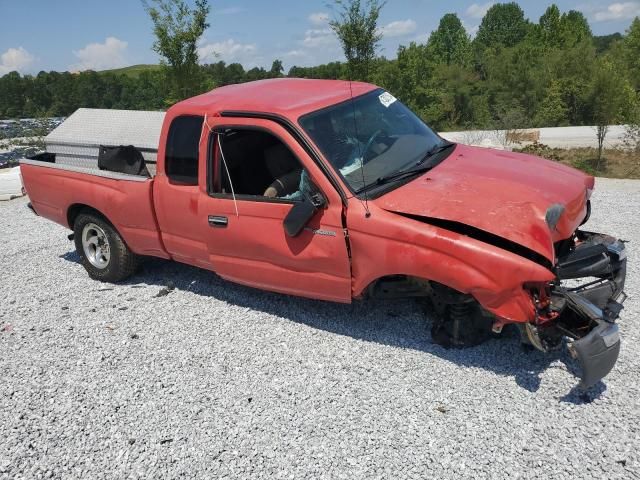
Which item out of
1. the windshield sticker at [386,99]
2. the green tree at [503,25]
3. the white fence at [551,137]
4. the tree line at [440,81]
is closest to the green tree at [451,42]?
the tree line at [440,81]

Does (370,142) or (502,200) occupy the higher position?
(370,142)

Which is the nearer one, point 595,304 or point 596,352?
point 596,352

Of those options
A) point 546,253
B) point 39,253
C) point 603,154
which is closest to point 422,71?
point 603,154

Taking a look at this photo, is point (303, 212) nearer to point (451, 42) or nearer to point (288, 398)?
point (288, 398)

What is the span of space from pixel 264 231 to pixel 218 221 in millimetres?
485

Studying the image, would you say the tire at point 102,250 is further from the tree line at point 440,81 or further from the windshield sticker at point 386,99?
the tree line at point 440,81

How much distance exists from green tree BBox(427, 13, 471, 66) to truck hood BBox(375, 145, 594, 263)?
52365 millimetres

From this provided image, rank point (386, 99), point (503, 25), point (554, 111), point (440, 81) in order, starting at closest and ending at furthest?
point (386, 99)
point (554, 111)
point (440, 81)
point (503, 25)

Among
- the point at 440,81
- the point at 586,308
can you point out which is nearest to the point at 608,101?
the point at 586,308

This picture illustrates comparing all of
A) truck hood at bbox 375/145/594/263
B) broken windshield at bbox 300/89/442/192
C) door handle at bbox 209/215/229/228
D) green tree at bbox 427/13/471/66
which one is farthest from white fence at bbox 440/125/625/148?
green tree at bbox 427/13/471/66

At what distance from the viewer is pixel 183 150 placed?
15.3ft

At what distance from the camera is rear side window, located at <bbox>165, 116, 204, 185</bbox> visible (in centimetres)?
457

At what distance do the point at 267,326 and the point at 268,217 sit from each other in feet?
3.56

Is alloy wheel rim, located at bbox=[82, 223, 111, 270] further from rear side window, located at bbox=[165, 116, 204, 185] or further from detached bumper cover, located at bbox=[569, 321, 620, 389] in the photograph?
detached bumper cover, located at bbox=[569, 321, 620, 389]
